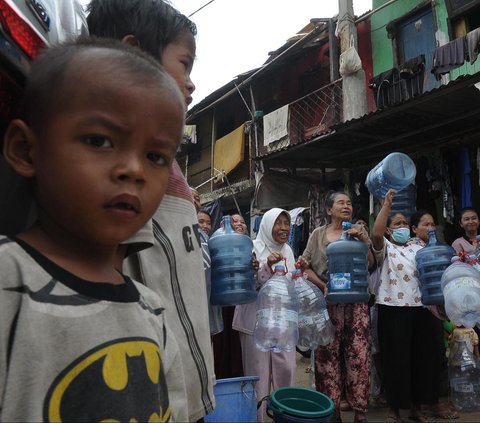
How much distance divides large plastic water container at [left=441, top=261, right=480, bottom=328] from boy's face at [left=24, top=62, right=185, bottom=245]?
11.0 ft

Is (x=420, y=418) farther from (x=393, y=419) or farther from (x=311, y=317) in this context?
(x=311, y=317)

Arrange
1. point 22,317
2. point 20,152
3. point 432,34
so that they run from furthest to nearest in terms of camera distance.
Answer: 1. point 432,34
2. point 20,152
3. point 22,317

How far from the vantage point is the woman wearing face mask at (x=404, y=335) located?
3908 millimetres

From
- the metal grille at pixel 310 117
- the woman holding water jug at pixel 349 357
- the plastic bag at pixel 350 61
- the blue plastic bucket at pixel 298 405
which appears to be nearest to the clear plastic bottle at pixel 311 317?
the woman holding water jug at pixel 349 357

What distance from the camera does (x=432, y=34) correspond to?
932cm

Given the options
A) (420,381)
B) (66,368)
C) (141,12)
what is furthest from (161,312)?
(420,381)

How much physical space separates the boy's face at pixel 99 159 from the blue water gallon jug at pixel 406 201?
667 centimetres

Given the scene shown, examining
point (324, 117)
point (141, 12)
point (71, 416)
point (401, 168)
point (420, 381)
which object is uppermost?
point (324, 117)

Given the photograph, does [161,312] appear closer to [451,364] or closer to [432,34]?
[451,364]

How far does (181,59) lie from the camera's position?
1.29 metres

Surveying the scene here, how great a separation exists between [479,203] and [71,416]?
24.9ft

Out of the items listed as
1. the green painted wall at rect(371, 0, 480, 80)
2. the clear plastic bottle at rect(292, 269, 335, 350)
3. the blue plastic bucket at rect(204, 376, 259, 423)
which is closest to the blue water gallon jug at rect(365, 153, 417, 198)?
the clear plastic bottle at rect(292, 269, 335, 350)

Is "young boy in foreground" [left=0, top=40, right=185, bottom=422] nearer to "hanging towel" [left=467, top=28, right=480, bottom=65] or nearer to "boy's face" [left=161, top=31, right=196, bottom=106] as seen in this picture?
"boy's face" [left=161, top=31, right=196, bottom=106]

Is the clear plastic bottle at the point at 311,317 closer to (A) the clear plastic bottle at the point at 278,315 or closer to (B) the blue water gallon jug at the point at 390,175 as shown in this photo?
(A) the clear plastic bottle at the point at 278,315
